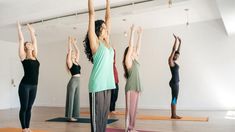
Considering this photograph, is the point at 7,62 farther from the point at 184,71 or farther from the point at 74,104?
the point at 184,71

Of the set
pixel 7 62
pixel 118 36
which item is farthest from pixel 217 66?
pixel 7 62

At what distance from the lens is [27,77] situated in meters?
3.42

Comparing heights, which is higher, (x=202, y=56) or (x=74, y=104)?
(x=202, y=56)

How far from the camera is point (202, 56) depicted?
662 centimetres

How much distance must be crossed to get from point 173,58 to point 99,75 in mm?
3483

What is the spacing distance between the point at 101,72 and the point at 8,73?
308 inches

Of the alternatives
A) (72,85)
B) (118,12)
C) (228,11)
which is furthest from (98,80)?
(118,12)

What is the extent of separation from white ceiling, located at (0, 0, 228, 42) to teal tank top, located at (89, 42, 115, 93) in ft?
10.6

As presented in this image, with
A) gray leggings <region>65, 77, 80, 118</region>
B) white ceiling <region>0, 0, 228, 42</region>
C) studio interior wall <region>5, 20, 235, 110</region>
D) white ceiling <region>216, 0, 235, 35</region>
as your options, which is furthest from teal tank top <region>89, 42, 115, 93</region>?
studio interior wall <region>5, 20, 235, 110</region>

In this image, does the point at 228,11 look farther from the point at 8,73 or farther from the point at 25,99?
the point at 8,73

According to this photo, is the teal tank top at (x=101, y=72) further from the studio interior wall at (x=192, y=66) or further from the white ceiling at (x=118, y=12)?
the studio interior wall at (x=192, y=66)

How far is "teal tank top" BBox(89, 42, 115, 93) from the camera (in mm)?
1556

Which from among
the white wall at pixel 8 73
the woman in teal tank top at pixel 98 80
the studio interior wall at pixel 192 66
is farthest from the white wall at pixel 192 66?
the woman in teal tank top at pixel 98 80

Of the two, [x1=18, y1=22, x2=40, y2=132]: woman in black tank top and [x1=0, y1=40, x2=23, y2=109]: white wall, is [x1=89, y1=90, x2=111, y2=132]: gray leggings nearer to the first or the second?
[x1=18, y1=22, x2=40, y2=132]: woman in black tank top
